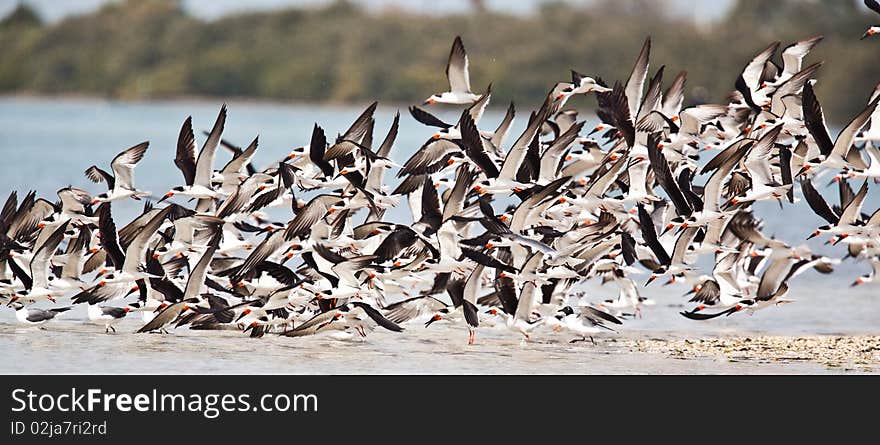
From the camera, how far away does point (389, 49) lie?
5772 centimetres

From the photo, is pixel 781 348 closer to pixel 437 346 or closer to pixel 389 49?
pixel 437 346

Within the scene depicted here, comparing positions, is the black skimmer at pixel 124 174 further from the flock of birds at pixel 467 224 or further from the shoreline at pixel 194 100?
the shoreline at pixel 194 100

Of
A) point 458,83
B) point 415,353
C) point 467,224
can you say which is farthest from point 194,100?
point 415,353

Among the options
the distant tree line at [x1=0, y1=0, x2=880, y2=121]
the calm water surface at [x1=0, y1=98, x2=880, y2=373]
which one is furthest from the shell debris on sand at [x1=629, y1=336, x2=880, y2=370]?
the distant tree line at [x1=0, y1=0, x2=880, y2=121]

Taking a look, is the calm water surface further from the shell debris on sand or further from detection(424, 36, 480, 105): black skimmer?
detection(424, 36, 480, 105): black skimmer

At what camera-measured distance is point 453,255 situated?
12383mm

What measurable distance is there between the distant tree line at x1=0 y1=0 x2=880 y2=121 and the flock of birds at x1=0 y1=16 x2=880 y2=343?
3369cm

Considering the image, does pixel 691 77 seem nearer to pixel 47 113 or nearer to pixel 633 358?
pixel 47 113

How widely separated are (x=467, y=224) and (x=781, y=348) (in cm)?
297

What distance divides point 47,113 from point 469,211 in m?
48.3

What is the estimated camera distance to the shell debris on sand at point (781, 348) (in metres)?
12.2

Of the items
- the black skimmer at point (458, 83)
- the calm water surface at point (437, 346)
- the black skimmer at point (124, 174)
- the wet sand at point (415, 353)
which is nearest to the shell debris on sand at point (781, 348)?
the wet sand at point (415, 353)

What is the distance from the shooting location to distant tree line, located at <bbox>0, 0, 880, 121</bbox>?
50.8 metres

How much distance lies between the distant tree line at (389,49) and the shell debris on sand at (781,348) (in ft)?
110
